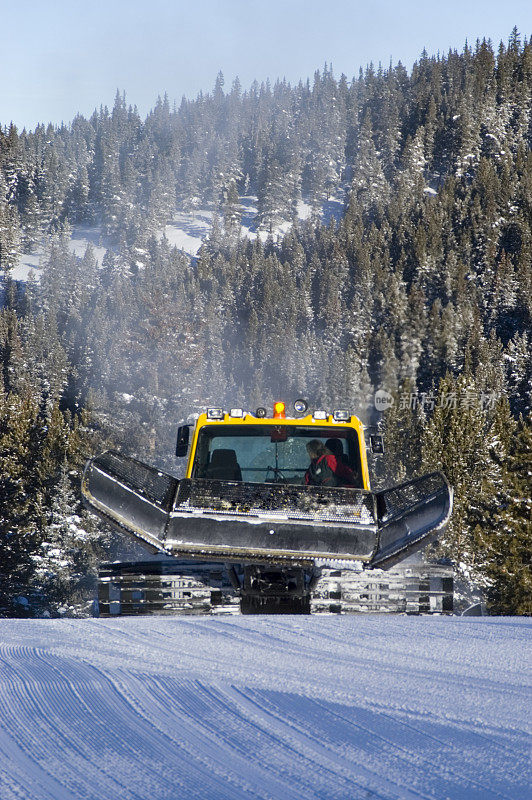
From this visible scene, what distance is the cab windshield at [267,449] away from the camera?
30.7ft

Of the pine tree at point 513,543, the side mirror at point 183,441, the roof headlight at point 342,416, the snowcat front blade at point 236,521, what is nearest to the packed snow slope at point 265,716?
the snowcat front blade at point 236,521

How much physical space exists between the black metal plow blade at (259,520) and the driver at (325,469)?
1.13 meters

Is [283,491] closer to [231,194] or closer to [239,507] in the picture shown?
[239,507]

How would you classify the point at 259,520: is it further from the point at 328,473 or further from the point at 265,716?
the point at 265,716

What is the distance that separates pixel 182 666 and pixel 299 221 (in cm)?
14882

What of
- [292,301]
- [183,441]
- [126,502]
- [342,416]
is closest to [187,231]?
[292,301]

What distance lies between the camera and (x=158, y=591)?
868 centimetres

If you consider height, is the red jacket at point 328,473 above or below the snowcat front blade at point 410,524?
above

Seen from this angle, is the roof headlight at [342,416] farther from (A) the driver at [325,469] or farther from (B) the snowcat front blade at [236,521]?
(B) the snowcat front blade at [236,521]

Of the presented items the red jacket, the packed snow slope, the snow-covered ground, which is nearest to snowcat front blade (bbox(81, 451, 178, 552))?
the packed snow slope

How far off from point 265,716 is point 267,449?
5.64m

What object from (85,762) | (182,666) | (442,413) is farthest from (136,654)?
(442,413)
